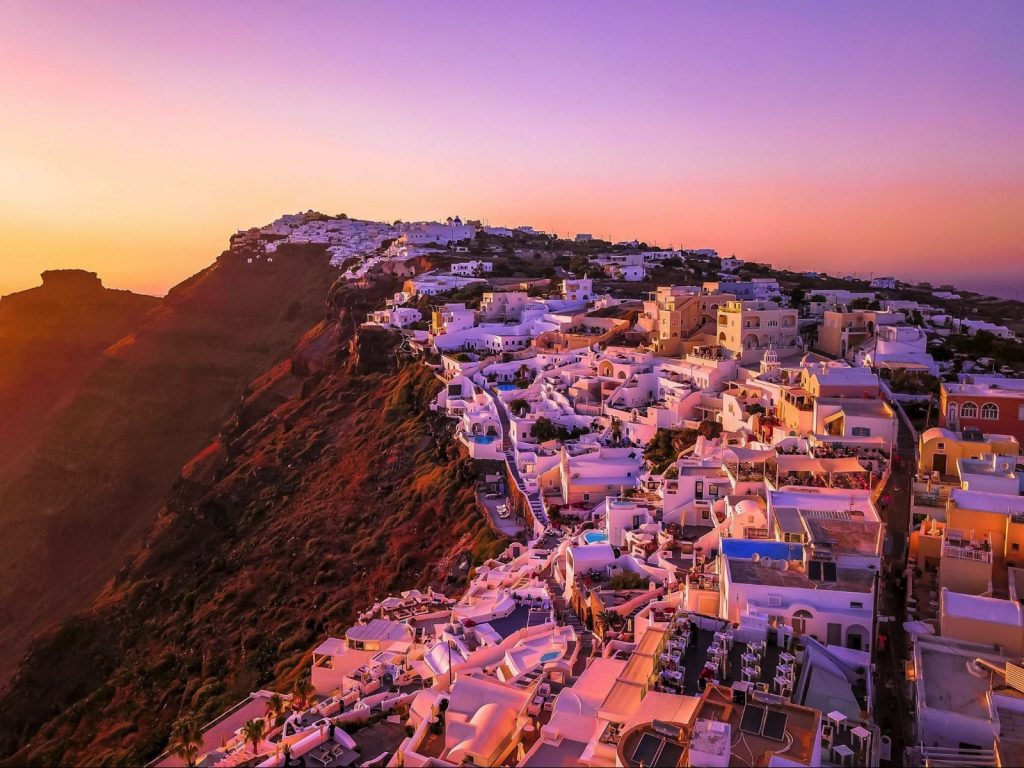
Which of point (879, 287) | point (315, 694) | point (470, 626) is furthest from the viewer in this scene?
point (879, 287)

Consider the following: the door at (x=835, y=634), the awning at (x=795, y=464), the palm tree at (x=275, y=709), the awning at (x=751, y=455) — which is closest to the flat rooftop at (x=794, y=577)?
the door at (x=835, y=634)

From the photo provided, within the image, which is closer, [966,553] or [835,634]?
[835,634]

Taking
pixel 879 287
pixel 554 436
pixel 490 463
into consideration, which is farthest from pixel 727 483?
pixel 879 287

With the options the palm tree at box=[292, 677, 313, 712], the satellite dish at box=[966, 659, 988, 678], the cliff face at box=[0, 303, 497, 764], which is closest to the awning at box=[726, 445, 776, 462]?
the satellite dish at box=[966, 659, 988, 678]

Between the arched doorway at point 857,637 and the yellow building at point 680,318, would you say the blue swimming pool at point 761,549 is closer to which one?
the arched doorway at point 857,637

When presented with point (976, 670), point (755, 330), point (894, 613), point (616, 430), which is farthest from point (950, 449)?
point (755, 330)

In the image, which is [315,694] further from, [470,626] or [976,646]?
[976,646]

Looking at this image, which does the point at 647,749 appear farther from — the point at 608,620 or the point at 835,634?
the point at 608,620
